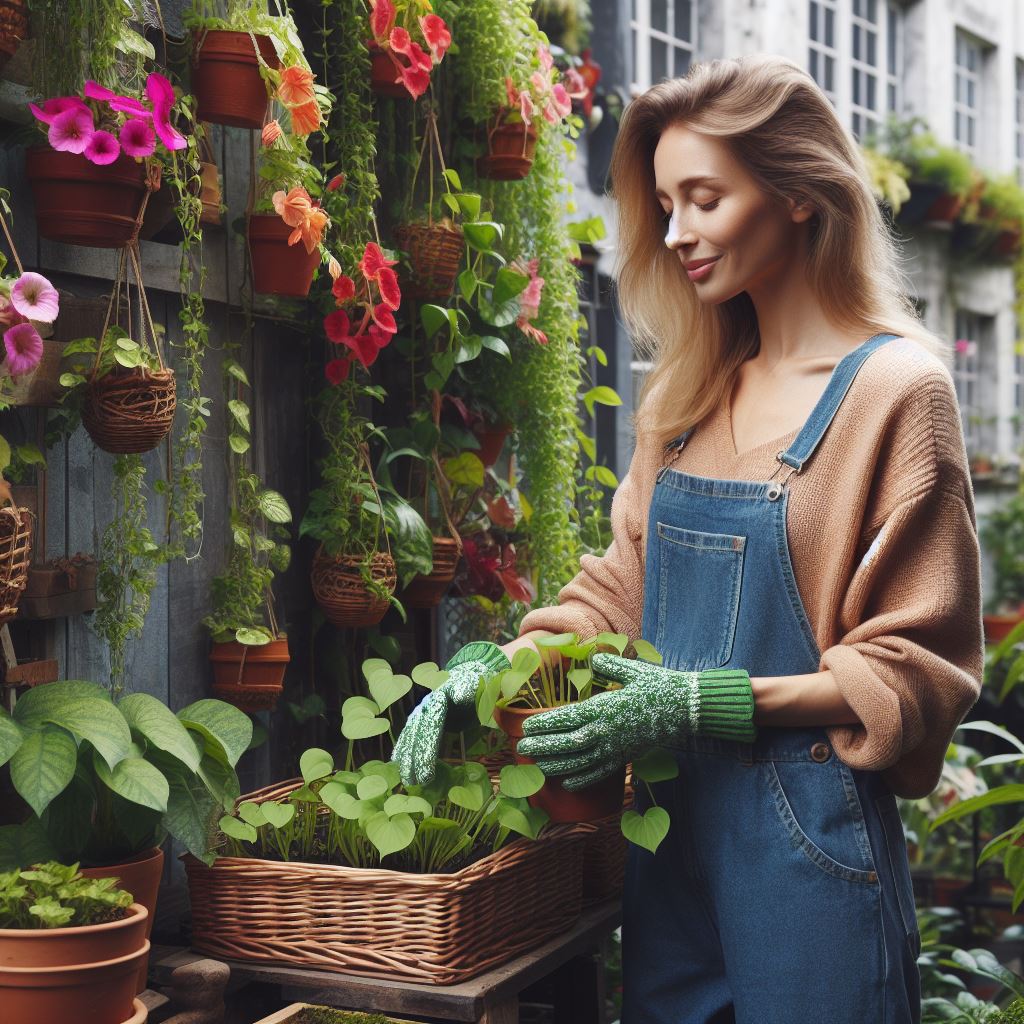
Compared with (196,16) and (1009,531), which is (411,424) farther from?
(1009,531)

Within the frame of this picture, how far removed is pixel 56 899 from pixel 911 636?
1.05 meters

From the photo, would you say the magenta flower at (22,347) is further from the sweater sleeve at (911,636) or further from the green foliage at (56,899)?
the sweater sleeve at (911,636)

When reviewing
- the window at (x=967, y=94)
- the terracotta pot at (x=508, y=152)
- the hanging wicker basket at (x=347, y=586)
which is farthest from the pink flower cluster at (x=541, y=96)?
the window at (x=967, y=94)

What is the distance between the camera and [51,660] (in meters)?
1.94

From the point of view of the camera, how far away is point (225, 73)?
2.09 meters

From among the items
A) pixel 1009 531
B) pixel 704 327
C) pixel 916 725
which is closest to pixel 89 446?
pixel 704 327

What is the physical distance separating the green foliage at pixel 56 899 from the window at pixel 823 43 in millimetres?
6273

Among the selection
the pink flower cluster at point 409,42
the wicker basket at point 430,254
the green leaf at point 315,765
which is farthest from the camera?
the wicker basket at point 430,254

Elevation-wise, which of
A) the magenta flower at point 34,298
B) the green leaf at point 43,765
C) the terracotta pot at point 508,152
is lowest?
the green leaf at point 43,765

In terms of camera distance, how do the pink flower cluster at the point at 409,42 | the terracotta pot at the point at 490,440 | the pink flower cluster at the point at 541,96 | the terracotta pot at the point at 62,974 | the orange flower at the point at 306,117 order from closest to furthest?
the terracotta pot at the point at 62,974 < the orange flower at the point at 306,117 < the pink flower cluster at the point at 409,42 < the pink flower cluster at the point at 541,96 < the terracotta pot at the point at 490,440

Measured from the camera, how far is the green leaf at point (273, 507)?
233cm

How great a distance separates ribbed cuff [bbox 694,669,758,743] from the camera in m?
1.71

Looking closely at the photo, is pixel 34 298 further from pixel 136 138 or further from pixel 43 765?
pixel 43 765

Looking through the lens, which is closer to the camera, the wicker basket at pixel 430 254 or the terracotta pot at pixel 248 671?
the terracotta pot at pixel 248 671
